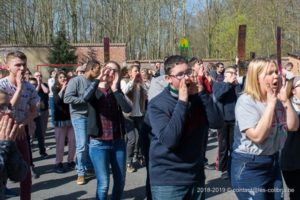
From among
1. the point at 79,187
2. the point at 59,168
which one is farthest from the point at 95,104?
the point at 59,168

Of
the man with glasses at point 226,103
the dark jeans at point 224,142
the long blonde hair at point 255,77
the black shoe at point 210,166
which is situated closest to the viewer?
the long blonde hair at point 255,77

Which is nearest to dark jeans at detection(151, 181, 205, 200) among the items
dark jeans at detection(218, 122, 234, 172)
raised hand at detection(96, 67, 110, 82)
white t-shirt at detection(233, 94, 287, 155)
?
white t-shirt at detection(233, 94, 287, 155)

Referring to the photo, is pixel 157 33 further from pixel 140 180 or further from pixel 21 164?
pixel 21 164

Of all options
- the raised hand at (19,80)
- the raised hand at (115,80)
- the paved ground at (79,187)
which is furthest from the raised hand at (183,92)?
the paved ground at (79,187)

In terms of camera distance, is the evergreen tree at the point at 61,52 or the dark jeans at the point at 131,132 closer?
the dark jeans at the point at 131,132

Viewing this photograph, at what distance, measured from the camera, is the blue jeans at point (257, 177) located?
135 inches

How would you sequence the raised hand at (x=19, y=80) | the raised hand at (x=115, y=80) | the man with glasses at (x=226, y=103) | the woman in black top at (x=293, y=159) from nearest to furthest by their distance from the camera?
1. the woman in black top at (x=293, y=159)
2. the raised hand at (x=19, y=80)
3. the raised hand at (x=115, y=80)
4. the man with glasses at (x=226, y=103)

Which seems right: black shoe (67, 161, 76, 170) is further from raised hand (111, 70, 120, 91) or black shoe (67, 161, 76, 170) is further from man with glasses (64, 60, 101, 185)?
raised hand (111, 70, 120, 91)

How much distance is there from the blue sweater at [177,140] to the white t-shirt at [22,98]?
2254mm

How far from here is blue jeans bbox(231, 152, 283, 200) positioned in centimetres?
342

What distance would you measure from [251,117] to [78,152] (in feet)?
13.6

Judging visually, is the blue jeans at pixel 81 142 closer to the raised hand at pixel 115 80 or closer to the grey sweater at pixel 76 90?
the grey sweater at pixel 76 90

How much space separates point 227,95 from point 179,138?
3795mm

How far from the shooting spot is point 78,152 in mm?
6941
